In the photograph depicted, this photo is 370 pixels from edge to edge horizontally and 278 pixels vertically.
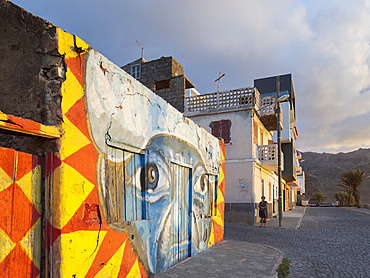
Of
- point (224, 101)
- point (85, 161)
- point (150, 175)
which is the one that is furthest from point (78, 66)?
point (224, 101)

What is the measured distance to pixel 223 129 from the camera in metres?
17.3

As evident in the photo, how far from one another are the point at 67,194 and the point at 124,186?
4.43 feet

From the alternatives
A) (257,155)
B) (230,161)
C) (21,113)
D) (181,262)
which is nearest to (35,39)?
(21,113)

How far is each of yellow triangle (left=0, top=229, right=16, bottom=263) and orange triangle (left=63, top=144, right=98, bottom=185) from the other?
3.24ft

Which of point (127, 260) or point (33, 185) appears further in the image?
point (127, 260)

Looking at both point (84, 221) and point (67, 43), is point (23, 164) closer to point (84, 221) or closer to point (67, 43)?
point (84, 221)

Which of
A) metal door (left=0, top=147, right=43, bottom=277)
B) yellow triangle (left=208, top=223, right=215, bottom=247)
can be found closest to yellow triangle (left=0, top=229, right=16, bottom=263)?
metal door (left=0, top=147, right=43, bottom=277)

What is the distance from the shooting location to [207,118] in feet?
58.4

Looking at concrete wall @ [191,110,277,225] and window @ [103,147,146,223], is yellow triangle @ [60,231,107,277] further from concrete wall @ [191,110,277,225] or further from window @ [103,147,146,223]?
concrete wall @ [191,110,277,225]

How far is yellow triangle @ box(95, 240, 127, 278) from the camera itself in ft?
14.4

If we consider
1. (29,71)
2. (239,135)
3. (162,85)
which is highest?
(162,85)

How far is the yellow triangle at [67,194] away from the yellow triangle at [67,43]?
1371mm

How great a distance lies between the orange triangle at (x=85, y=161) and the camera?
13.0ft

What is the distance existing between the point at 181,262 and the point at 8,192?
463 centimetres
